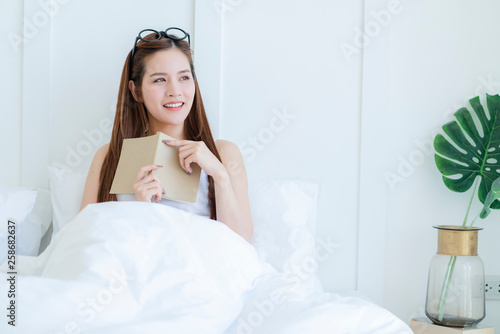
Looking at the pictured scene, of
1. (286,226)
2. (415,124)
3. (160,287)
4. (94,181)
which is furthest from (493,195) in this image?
(94,181)

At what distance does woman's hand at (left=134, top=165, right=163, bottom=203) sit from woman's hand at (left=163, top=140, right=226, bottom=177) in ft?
0.27

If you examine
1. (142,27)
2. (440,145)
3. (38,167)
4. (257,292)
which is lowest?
(257,292)

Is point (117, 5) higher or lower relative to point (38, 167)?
higher

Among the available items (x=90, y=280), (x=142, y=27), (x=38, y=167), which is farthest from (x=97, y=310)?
(x=142, y=27)

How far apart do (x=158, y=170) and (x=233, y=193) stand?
9.7 inches

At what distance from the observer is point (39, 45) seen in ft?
5.98

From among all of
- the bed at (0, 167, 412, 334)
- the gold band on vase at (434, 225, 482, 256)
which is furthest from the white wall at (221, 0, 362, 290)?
the bed at (0, 167, 412, 334)

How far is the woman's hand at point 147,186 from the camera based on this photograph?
139 cm

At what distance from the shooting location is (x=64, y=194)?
1.68 meters

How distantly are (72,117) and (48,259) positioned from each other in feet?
2.89

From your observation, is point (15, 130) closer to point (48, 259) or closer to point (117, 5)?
point (117, 5)

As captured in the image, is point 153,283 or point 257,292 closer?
point 153,283

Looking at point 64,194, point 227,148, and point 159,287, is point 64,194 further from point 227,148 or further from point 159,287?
point 159,287

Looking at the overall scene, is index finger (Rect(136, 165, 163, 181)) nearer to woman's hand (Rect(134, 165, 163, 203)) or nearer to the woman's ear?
woman's hand (Rect(134, 165, 163, 203))
